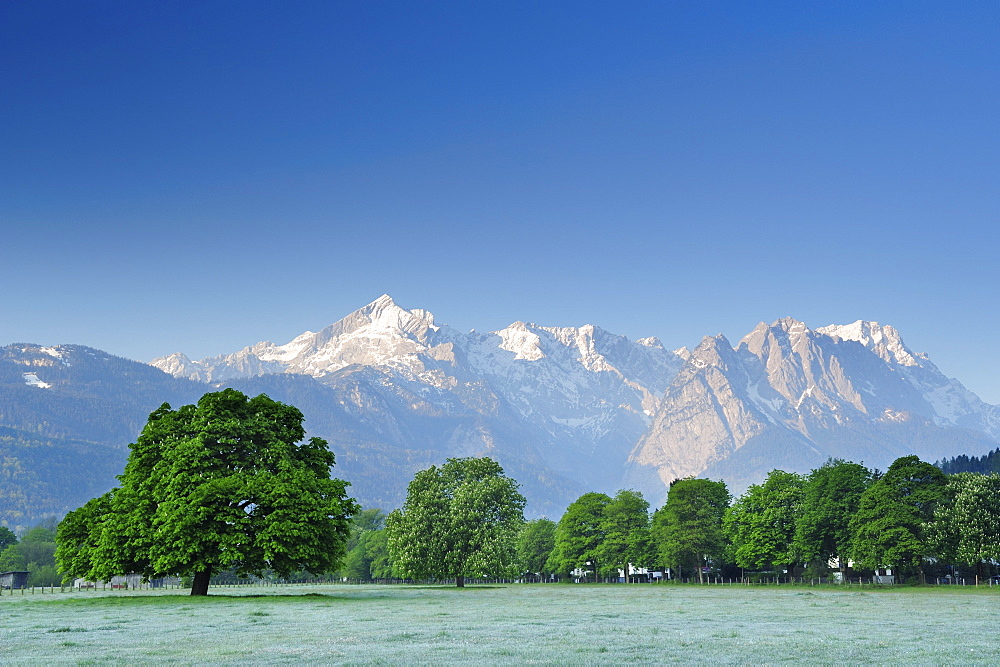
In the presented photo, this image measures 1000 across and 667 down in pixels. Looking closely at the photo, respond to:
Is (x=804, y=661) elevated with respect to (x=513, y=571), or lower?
lower

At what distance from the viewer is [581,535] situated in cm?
19000

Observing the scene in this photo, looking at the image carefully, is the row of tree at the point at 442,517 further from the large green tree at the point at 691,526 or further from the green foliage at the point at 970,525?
the large green tree at the point at 691,526

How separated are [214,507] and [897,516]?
8965 centimetres

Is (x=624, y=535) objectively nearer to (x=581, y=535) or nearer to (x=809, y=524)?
(x=581, y=535)

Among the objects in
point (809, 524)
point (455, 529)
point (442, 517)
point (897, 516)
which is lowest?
point (455, 529)

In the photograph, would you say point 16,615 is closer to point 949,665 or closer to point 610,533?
point 949,665

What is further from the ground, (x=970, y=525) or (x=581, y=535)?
(x=581, y=535)

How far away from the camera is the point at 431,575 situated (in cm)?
12300

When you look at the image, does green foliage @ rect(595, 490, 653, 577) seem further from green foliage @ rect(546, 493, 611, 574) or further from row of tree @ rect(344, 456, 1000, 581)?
green foliage @ rect(546, 493, 611, 574)

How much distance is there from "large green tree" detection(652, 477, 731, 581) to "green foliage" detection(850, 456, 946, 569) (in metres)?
36.7

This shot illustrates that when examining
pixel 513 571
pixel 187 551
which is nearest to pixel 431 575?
pixel 513 571

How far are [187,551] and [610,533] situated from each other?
117 metres

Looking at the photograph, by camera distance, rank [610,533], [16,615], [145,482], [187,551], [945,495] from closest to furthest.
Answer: [16,615] < [187,551] < [145,482] < [945,495] < [610,533]

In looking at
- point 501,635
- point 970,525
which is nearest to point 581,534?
point 970,525
